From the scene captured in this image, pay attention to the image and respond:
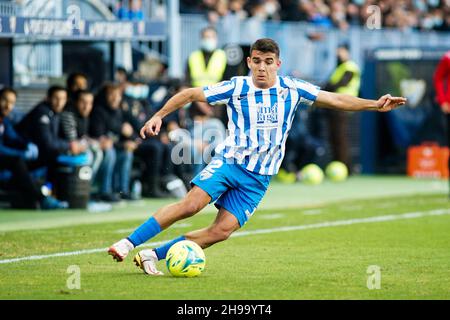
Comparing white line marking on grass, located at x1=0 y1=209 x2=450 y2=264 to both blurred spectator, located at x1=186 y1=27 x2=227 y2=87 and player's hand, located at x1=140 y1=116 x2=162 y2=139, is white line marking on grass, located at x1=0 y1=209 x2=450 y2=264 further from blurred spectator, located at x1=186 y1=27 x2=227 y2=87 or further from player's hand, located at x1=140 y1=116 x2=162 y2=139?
blurred spectator, located at x1=186 y1=27 x2=227 y2=87

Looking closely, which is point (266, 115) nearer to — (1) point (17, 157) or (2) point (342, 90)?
(1) point (17, 157)

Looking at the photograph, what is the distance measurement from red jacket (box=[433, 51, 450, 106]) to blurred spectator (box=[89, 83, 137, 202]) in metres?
4.64

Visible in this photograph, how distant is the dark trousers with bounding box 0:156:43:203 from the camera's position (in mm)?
15711

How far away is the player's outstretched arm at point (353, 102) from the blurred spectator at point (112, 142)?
758 centimetres

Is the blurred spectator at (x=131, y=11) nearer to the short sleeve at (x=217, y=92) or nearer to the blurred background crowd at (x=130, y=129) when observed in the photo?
the blurred background crowd at (x=130, y=129)

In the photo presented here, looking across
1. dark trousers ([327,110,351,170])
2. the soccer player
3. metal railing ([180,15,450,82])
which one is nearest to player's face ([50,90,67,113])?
metal railing ([180,15,450,82])

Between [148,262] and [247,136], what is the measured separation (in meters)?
1.29

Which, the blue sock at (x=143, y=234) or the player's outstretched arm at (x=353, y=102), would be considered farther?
the player's outstretched arm at (x=353, y=102)

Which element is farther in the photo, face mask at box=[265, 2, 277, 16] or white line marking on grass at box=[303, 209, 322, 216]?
face mask at box=[265, 2, 277, 16]

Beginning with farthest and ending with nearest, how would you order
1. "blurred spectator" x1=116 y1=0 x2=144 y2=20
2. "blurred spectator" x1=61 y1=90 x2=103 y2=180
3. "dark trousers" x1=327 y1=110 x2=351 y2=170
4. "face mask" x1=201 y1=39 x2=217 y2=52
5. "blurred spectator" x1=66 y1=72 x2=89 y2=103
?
"dark trousers" x1=327 y1=110 x2=351 y2=170 < "face mask" x1=201 y1=39 x2=217 y2=52 < "blurred spectator" x1=116 y1=0 x2=144 y2=20 < "blurred spectator" x1=66 y1=72 x2=89 y2=103 < "blurred spectator" x1=61 y1=90 x2=103 y2=180

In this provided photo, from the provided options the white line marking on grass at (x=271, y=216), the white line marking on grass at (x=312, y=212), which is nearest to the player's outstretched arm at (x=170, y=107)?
the white line marking on grass at (x=271, y=216)

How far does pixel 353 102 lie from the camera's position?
960 cm

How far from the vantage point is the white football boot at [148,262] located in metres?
9.34
